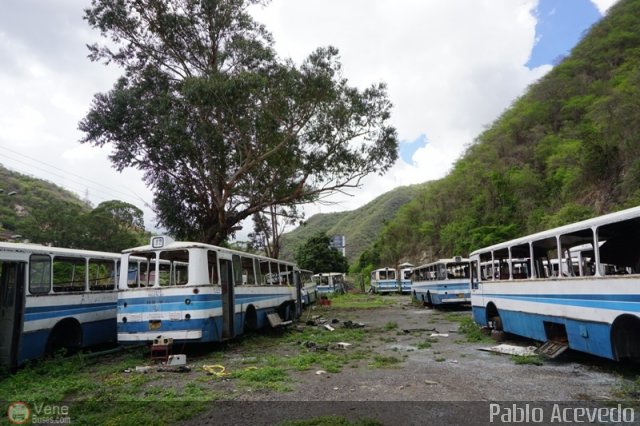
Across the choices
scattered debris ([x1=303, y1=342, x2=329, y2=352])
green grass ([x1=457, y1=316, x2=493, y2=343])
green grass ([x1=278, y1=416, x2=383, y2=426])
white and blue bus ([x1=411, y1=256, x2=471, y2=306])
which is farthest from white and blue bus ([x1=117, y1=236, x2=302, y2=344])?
white and blue bus ([x1=411, y1=256, x2=471, y2=306])

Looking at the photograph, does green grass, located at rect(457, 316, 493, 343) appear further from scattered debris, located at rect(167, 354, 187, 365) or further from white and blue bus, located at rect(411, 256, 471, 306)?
scattered debris, located at rect(167, 354, 187, 365)

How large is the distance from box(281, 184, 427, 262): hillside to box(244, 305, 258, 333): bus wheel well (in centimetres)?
7096

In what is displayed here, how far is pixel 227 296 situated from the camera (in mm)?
11695

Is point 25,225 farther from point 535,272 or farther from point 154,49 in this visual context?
point 535,272

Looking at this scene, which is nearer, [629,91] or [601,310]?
[601,310]

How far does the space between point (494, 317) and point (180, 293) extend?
27.6 ft

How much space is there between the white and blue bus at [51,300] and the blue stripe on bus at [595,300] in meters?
10.4

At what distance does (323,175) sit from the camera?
64.4 feet

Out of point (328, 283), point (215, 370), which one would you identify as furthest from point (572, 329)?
point (328, 283)

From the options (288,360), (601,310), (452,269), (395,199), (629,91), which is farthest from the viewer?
(395,199)

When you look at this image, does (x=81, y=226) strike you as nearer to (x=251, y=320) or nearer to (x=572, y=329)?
(x=251, y=320)

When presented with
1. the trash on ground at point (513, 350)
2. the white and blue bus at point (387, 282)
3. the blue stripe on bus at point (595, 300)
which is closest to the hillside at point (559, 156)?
the white and blue bus at point (387, 282)

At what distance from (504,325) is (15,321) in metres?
11.0

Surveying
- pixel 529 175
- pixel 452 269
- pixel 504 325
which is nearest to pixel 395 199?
pixel 529 175
